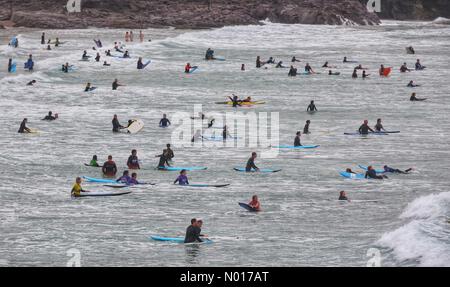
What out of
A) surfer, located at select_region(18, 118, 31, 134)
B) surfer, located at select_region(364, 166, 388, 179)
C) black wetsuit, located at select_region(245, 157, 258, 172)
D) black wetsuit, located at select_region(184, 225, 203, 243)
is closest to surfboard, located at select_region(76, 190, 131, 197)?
black wetsuit, located at select_region(245, 157, 258, 172)

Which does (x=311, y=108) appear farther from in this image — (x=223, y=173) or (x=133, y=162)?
(x=133, y=162)

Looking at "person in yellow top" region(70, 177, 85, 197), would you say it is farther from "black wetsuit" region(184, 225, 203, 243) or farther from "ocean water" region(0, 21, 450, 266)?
"black wetsuit" region(184, 225, 203, 243)

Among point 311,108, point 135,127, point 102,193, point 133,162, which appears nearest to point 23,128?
point 135,127

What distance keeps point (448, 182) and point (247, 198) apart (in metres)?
8.82

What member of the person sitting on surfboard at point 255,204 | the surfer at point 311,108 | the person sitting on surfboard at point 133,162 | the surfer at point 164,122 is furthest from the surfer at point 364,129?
the person sitting on surfboard at point 255,204

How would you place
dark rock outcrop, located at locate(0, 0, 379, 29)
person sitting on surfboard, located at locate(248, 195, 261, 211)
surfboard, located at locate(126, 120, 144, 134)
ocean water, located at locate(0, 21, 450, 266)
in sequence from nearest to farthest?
ocean water, located at locate(0, 21, 450, 266) → person sitting on surfboard, located at locate(248, 195, 261, 211) → surfboard, located at locate(126, 120, 144, 134) → dark rock outcrop, located at locate(0, 0, 379, 29)

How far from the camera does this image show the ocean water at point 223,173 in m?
30.1

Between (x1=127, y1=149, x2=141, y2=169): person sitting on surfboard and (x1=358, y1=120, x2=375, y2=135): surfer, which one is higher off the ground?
(x1=127, y1=149, x2=141, y2=169): person sitting on surfboard

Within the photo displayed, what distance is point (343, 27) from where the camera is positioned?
151250 mm

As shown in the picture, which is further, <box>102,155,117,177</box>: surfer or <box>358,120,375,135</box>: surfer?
<box>358,120,375,135</box>: surfer

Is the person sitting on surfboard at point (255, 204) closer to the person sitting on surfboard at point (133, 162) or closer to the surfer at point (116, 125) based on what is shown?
the person sitting on surfboard at point (133, 162)

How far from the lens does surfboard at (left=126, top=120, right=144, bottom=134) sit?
172 ft

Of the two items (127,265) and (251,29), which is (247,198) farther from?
(251,29)

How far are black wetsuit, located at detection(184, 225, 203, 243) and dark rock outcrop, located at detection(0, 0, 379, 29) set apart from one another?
98.1 meters
